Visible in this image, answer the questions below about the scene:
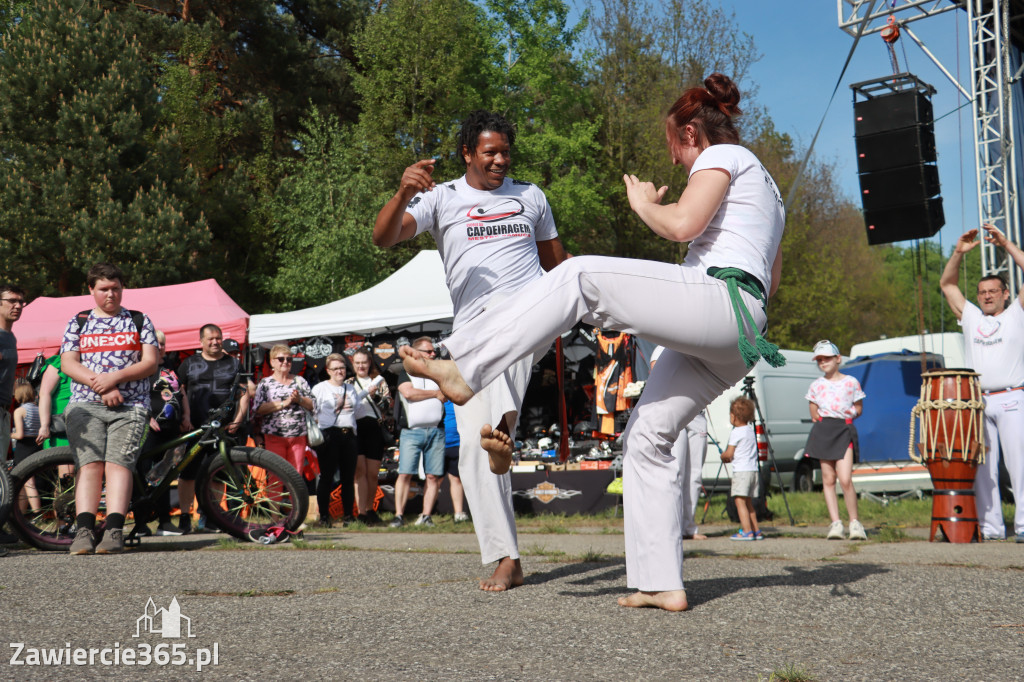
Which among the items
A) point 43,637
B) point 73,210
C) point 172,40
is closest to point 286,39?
point 172,40

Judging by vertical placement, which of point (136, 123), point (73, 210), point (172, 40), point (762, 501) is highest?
point (172, 40)

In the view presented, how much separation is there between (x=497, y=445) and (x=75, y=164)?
77.8 feet

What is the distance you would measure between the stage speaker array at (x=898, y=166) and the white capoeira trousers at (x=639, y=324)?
35.6ft

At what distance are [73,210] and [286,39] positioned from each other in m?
9.87

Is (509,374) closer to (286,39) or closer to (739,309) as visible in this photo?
(739,309)

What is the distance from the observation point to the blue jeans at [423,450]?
9812 mm

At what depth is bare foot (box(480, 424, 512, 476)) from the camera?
307cm

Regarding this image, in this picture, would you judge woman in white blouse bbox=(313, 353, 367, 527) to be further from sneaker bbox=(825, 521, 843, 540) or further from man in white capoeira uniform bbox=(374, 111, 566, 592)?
man in white capoeira uniform bbox=(374, 111, 566, 592)

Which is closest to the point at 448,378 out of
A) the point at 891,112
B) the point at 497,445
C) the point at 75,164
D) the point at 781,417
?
the point at 497,445

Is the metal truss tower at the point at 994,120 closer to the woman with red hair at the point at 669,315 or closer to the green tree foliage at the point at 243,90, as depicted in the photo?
the woman with red hair at the point at 669,315

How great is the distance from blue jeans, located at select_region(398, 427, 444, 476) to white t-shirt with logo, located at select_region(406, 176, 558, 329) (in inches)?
229

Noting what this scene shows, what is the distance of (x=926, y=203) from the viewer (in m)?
12.7

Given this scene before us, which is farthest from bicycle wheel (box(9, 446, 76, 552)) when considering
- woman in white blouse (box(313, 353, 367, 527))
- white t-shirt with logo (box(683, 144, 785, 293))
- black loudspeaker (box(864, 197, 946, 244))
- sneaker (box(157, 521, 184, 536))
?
black loudspeaker (box(864, 197, 946, 244))

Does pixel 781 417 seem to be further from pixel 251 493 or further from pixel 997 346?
pixel 251 493
